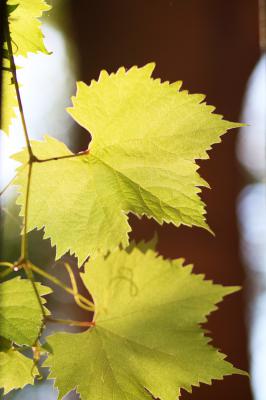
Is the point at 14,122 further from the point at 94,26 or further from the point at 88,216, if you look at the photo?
the point at 94,26

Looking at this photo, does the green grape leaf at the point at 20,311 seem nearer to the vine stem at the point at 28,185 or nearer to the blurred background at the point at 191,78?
the vine stem at the point at 28,185

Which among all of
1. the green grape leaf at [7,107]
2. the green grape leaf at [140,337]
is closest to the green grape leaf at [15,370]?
the green grape leaf at [140,337]

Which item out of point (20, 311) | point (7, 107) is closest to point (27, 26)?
point (7, 107)

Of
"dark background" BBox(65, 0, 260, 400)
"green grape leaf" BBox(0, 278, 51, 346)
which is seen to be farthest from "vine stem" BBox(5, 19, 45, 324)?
"dark background" BBox(65, 0, 260, 400)

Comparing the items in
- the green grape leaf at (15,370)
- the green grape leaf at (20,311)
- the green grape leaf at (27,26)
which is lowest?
the green grape leaf at (15,370)

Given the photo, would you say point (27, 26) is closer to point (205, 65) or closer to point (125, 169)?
point (125, 169)

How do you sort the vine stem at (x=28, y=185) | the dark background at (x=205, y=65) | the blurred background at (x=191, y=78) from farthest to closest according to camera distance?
the dark background at (x=205, y=65)
the blurred background at (x=191, y=78)
the vine stem at (x=28, y=185)

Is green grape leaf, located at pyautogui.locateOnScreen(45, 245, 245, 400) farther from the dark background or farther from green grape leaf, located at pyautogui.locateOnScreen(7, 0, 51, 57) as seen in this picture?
the dark background

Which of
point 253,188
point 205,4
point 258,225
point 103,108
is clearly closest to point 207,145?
point 103,108
